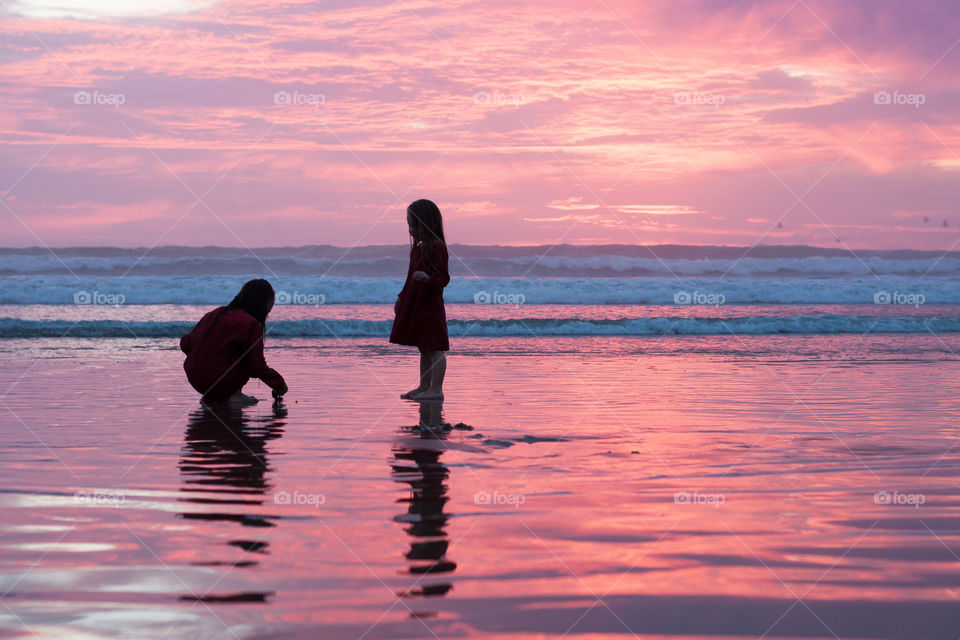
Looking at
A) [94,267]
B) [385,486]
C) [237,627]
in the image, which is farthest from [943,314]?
[94,267]

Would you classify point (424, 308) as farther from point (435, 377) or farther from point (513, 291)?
point (513, 291)

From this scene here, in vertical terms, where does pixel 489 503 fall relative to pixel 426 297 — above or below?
below

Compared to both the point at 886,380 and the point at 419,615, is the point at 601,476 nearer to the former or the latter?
the point at 419,615

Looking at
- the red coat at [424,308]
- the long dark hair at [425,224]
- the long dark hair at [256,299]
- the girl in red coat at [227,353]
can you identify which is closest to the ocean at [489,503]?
the girl in red coat at [227,353]

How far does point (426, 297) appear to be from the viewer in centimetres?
825

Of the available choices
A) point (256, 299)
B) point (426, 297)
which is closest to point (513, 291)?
point (426, 297)

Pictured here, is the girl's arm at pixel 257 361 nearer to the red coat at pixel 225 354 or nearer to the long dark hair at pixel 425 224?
the red coat at pixel 225 354

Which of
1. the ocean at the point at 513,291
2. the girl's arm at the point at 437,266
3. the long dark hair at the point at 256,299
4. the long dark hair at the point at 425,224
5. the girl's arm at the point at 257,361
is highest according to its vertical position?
the ocean at the point at 513,291

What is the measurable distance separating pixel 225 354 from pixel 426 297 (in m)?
1.85

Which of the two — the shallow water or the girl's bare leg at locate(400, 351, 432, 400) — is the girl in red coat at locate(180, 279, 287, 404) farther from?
the girl's bare leg at locate(400, 351, 432, 400)

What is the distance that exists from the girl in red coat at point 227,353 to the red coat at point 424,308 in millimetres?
1228

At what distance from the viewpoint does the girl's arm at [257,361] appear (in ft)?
23.6

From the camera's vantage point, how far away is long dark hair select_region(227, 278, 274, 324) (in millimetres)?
7320

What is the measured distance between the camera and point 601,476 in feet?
14.6
